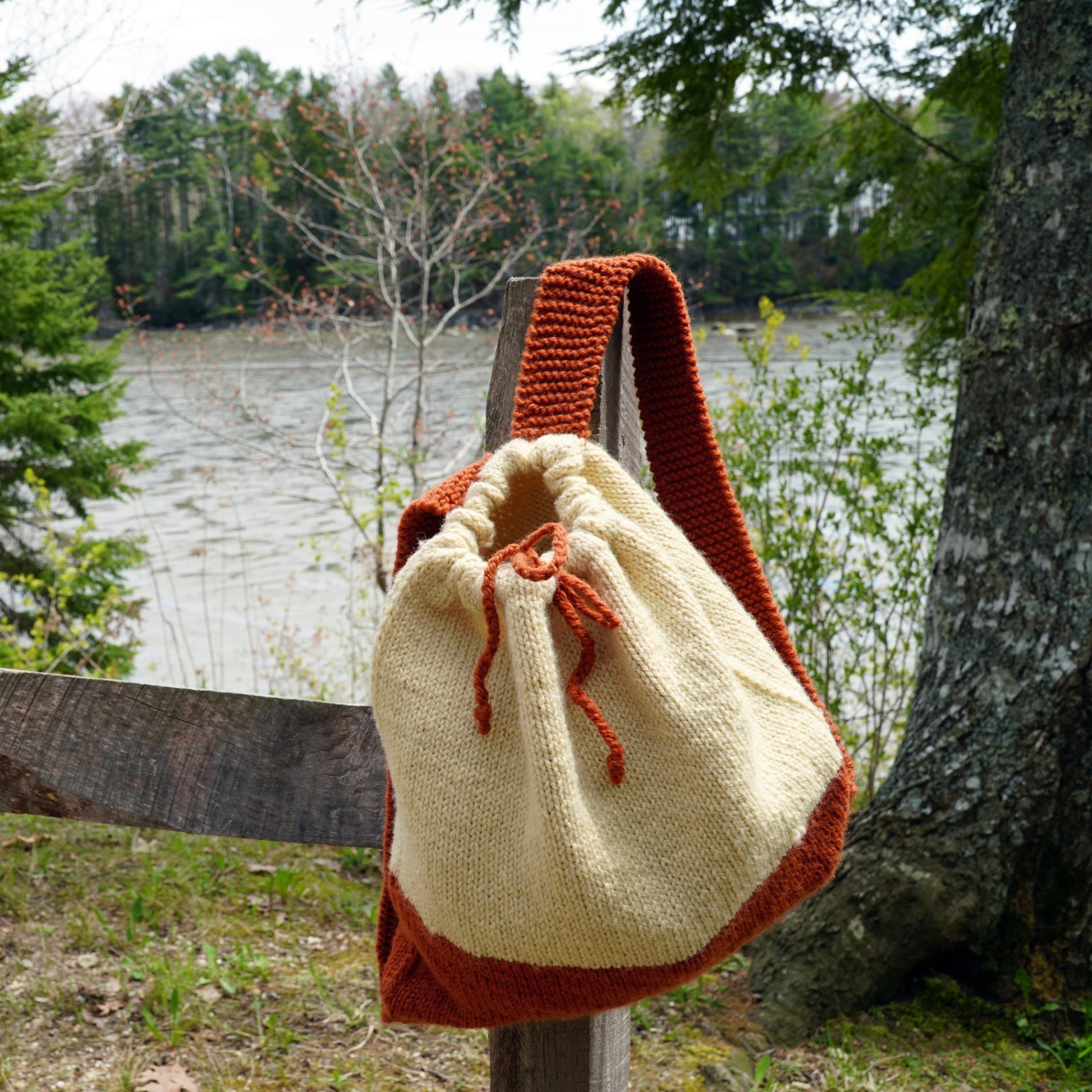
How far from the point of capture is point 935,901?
2.63 metres

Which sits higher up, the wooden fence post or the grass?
the wooden fence post

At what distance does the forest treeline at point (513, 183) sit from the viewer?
655 centimetres

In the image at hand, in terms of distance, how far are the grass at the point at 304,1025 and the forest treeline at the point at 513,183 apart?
213cm

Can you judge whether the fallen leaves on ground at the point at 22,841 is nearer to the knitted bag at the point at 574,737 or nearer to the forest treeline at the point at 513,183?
the forest treeline at the point at 513,183

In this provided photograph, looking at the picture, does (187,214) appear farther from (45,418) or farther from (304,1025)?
(304,1025)

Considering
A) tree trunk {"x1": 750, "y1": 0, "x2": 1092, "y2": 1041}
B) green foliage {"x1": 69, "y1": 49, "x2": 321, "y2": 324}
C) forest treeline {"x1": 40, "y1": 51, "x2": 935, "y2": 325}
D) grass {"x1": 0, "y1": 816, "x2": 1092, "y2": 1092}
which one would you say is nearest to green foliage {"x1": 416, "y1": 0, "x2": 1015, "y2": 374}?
forest treeline {"x1": 40, "y1": 51, "x2": 935, "y2": 325}

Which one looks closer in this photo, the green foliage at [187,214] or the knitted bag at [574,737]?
the knitted bag at [574,737]

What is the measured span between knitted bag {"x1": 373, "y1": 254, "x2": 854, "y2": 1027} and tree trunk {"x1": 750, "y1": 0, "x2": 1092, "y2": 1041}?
5.98 feet

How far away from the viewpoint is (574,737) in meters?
0.91

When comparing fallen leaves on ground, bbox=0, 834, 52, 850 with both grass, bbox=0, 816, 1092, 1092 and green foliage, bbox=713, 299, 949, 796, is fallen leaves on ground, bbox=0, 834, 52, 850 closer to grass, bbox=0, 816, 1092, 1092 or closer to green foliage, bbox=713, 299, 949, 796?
grass, bbox=0, 816, 1092, 1092

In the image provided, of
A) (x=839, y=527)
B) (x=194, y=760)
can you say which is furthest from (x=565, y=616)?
(x=839, y=527)

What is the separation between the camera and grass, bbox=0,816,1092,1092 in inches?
96.5

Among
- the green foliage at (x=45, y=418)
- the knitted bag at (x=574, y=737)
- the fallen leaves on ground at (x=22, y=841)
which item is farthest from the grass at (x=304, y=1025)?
the green foliage at (x=45, y=418)

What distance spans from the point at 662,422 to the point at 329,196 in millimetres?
7522
